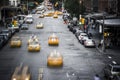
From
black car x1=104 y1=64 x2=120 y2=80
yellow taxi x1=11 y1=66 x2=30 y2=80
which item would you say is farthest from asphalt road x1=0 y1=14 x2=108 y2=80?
yellow taxi x1=11 y1=66 x2=30 y2=80

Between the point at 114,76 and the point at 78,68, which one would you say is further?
the point at 78,68

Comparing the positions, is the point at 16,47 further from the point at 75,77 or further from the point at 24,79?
the point at 24,79

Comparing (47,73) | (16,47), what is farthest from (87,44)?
(47,73)

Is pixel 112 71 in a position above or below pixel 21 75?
below

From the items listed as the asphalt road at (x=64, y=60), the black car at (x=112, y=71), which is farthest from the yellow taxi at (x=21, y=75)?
the black car at (x=112, y=71)

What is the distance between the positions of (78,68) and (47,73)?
170 inches

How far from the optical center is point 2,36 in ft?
211

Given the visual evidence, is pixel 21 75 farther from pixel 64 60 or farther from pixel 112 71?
pixel 64 60

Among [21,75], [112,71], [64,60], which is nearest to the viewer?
[21,75]

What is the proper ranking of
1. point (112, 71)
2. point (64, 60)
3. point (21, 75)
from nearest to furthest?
point (21, 75)
point (112, 71)
point (64, 60)

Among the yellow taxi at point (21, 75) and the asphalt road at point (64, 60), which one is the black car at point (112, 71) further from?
the yellow taxi at point (21, 75)

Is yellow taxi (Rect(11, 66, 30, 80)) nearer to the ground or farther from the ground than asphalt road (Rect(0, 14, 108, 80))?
farther from the ground

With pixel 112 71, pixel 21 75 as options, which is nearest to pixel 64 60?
pixel 112 71

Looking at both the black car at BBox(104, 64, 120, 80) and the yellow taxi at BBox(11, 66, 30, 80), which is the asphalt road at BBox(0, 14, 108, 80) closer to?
the black car at BBox(104, 64, 120, 80)
